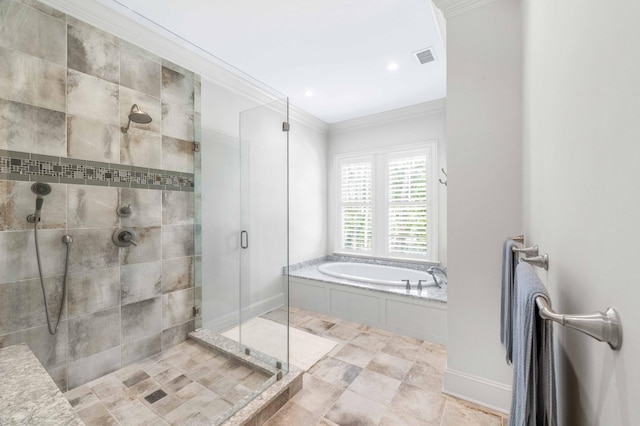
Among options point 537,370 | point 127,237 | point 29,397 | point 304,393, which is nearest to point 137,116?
point 127,237

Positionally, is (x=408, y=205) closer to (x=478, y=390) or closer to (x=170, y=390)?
(x=478, y=390)

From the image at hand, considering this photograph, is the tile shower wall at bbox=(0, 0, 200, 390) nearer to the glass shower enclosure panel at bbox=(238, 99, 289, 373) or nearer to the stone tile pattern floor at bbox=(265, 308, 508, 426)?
the glass shower enclosure panel at bbox=(238, 99, 289, 373)

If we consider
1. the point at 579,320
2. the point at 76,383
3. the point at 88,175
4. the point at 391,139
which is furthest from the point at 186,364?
the point at 391,139

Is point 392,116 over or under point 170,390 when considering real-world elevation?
over

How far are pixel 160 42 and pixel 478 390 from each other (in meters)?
3.66

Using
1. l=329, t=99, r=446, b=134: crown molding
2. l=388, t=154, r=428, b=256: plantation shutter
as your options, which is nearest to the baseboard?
l=388, t=154, r=428, b=256: plantation shutter

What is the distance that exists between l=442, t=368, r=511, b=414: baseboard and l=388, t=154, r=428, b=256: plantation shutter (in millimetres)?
2122

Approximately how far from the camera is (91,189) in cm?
191

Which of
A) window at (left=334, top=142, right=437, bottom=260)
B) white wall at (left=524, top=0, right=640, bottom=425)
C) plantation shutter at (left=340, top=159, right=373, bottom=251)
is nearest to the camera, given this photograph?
white wall at (left=524, top=0, right=640, bottom=425)

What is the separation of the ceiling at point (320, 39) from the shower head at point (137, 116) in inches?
27.8

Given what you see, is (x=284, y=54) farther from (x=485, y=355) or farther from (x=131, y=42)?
(x=485, y=355)

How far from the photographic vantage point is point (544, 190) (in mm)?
1033

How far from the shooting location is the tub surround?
112 inches

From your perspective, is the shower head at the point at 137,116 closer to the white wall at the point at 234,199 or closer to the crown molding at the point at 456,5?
the white wall at the point at 234,199
